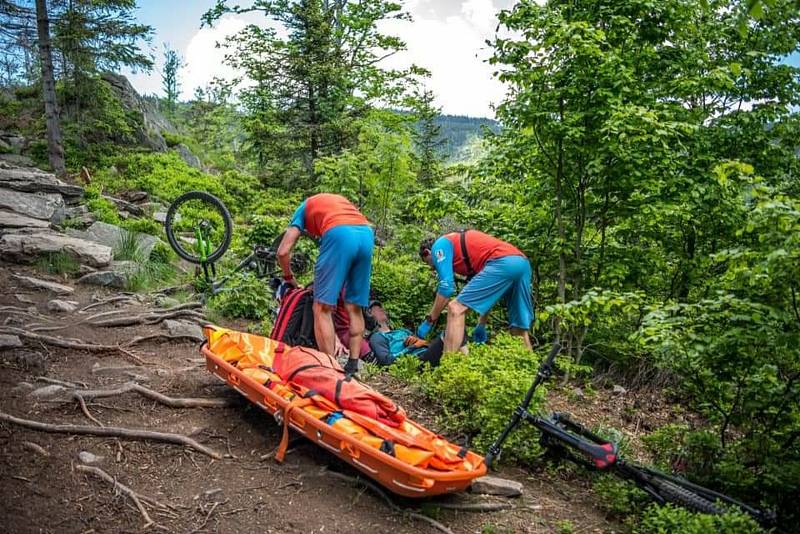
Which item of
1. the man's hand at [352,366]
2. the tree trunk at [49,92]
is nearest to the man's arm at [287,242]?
the man's hand at [352,366]

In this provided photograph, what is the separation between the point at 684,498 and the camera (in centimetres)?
361

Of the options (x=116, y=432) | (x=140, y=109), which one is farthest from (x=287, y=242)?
(x=140, y=109)

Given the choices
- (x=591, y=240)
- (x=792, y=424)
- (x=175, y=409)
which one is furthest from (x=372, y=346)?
(x=792, y=424)

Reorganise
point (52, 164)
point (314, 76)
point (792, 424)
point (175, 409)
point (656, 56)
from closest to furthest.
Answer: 1. point (792, 424)
2. point (175, 409)
3. point (656, 56)
4. point (52, 164)
5. point (314, 76)

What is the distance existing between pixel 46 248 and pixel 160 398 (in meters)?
5.36

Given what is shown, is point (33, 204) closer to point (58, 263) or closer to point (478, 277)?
point (58, 263)

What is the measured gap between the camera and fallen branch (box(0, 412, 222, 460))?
4.00 m

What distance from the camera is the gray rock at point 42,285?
291 inches

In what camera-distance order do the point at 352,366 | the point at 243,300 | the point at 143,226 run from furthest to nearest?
the point at 143,226 → the point at 243,300 → the point at 352,366

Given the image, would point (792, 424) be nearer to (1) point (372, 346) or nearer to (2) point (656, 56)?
(1) point (372, 346)

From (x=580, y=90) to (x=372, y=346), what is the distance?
4.08 meters

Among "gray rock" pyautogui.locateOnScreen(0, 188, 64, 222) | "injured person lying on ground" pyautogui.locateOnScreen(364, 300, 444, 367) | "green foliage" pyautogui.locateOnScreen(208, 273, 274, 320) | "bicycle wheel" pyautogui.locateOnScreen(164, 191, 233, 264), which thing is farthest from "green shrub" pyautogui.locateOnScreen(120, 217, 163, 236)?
"injured person lying on ground" pyautogui.locateOnScreen(364, 300, 444, 367)

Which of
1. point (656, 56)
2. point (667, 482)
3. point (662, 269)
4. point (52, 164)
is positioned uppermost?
point (656, 56)

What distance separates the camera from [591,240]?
7836 millimetres
